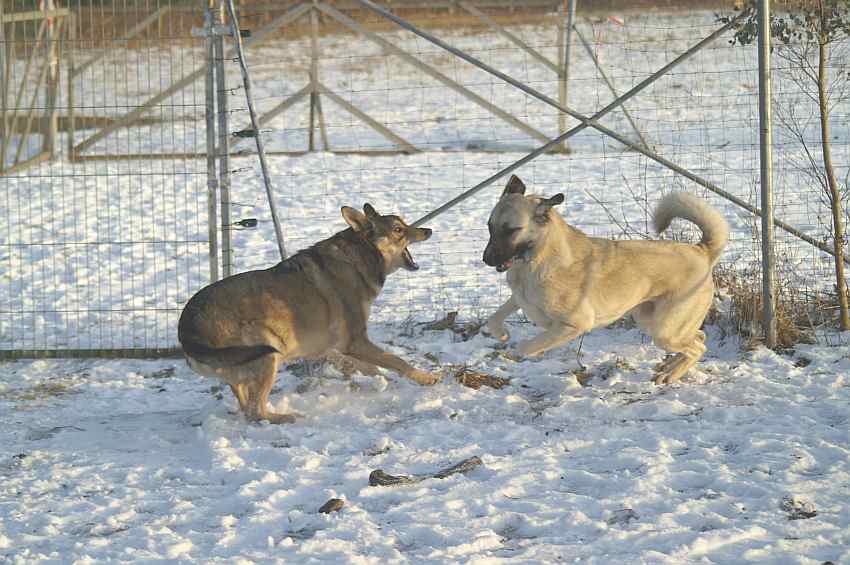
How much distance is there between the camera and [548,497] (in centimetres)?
454

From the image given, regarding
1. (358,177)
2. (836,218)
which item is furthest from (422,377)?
(358,177)

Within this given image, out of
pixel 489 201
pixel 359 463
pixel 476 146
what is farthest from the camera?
pixel 476 146

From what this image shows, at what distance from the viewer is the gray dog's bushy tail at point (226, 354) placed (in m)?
5.61

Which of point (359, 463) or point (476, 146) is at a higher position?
point (476, 146)

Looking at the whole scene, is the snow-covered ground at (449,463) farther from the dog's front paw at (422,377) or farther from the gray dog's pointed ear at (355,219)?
the gray dog's pointed ear at (355,219)

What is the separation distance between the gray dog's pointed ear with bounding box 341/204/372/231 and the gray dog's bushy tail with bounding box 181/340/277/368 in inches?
41.1

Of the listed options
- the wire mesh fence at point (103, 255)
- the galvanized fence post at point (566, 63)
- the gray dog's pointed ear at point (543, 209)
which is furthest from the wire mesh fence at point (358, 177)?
the gray dog's pointed ear at point (543, 209)

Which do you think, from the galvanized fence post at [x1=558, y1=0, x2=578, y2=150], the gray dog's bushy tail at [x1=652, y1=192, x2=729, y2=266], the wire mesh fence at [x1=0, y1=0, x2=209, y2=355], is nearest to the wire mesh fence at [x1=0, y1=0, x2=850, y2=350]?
the wire mesh fence at [x1=0, y1=0, x2=209, y2=355]

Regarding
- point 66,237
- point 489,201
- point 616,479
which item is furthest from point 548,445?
point 66,237

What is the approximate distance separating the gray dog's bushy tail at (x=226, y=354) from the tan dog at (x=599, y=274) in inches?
56.6

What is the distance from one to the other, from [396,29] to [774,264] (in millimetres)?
17654

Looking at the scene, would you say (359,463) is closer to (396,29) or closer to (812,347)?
(812,347)

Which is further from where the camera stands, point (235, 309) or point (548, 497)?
point (235, 309)

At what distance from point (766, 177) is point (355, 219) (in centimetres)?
277
